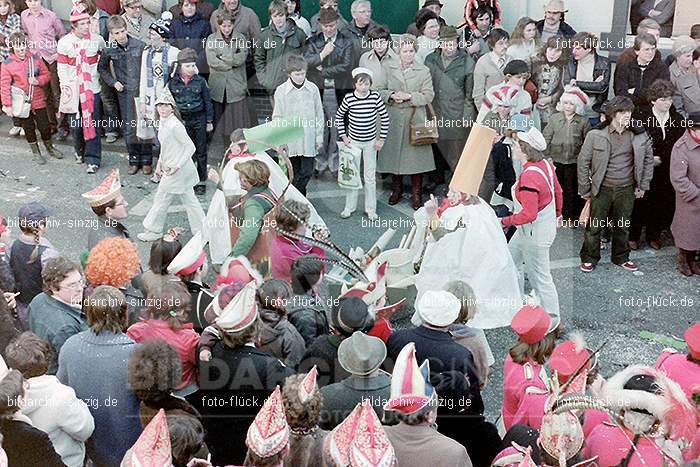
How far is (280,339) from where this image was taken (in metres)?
4.91

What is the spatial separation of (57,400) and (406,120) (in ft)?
18.9

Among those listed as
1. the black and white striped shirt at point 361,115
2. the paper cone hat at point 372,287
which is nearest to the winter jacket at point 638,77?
the black and white striped shirt at point 361,115

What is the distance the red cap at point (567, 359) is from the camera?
181 inches

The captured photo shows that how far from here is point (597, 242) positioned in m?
8.16

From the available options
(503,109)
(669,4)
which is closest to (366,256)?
(503,109)

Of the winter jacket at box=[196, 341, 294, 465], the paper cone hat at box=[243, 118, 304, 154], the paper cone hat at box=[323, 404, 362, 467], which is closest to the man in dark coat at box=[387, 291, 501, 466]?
the winter jacket at box=[196, 341, 294, 465]

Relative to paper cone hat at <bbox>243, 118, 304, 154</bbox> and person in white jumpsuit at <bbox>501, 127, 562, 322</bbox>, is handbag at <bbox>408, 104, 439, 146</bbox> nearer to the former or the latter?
paper cone hat at <bbox>243, 118, 304, 154</bbox>

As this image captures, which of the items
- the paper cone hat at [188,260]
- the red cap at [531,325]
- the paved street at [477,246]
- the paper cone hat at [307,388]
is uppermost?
the paper cone hat at [307,388]

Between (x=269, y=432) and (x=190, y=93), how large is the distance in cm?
633

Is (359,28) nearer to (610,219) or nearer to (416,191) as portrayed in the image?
(416,191)

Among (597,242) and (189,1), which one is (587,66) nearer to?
(597,242)

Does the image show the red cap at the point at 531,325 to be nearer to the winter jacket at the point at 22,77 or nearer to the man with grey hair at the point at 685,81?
the man with grey hair at the point at 685,81

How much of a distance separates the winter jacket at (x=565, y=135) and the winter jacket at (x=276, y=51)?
286 cm

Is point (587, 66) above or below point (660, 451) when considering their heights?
above
